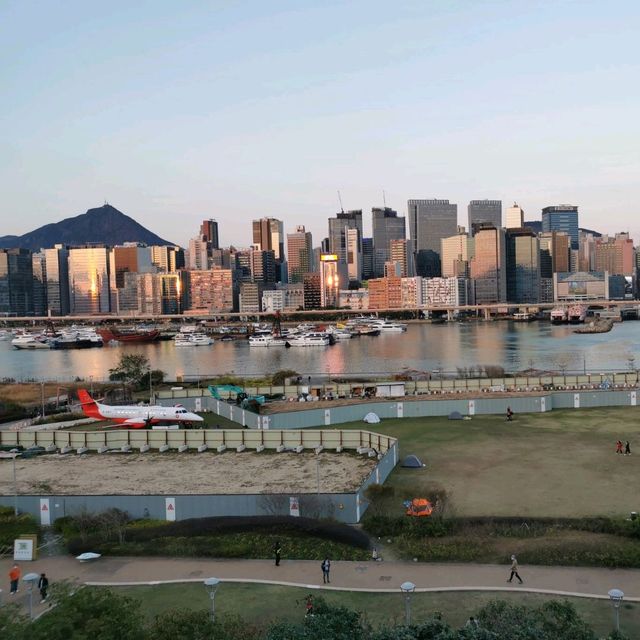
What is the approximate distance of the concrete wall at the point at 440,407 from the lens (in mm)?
33375

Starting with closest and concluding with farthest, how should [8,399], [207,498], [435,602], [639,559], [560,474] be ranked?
1. [435,602]
2. [639,559]
3. [207,498]
4. [560,474]
5. [8,399]

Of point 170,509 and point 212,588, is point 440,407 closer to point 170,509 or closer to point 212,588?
point 170,509

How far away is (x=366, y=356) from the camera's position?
8825 cm

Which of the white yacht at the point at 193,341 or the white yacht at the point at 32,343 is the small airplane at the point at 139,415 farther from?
Answer: the white yacht at the point at 32,343

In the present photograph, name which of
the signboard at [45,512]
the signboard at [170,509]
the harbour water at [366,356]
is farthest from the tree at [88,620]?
the harbour water at [366,356]

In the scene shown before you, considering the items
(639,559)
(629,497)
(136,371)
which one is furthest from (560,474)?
(136,371)

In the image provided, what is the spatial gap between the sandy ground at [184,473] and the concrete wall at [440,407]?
6441 millimetres

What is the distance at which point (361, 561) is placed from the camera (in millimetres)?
16266

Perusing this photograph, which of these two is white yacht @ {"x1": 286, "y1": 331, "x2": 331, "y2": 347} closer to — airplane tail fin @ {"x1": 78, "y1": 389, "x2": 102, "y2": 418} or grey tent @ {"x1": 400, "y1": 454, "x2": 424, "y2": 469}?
airplane tail fin @ {"x1": 78, "y1": 389, "x2": 102, "y2": 418}

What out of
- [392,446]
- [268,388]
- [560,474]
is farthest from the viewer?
[268,388]

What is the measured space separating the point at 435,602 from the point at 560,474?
10972 millimetres

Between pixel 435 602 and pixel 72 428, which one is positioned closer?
pixel 435 602

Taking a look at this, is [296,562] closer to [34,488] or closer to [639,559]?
[639,559]

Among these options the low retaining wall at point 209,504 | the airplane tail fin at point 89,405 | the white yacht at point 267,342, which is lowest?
the white yacht at point 267,342
